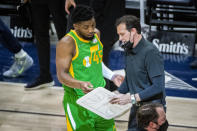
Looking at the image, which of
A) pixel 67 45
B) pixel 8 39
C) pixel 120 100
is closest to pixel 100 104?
pixel 120 100

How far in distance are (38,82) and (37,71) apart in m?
0.78

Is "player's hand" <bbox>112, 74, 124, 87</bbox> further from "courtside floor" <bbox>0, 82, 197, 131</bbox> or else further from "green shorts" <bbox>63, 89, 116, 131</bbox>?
"courtside floor" <bbox>0, 82, 197, 131</bbox>

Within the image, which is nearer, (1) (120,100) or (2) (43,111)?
(1) (120,100)

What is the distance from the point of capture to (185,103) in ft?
16.1

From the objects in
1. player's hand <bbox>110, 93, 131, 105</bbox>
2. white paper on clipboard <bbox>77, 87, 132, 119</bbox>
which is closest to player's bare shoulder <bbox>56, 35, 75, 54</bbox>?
white paper on clipboard <bbox>77, 87, 132, 119</bbox>

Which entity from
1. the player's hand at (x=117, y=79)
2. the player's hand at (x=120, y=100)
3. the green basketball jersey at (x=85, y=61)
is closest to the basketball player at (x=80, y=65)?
the green basketball jersey at (x=85, y=61)

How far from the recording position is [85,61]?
3.00 metres

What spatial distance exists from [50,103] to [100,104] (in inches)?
87.8

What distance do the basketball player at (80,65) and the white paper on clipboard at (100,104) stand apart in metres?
0.15

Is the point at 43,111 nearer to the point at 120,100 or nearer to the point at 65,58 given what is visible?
the point at 65,58

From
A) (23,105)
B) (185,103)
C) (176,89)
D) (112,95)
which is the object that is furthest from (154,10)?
(112,95)

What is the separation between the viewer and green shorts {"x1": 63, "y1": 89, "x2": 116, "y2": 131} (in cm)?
304

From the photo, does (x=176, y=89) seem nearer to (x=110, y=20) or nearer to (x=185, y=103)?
(x=185, y=103)

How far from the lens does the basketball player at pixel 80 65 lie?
2926 mm
